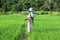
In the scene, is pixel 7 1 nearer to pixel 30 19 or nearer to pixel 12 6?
pixel 12 6

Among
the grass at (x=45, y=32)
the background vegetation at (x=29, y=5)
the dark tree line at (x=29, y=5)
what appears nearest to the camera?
the grass at (x=45, y=32)

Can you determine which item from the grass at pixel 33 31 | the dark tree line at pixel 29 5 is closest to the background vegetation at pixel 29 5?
the dark tree line at pixel 29 5

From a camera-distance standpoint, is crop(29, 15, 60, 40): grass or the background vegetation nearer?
crop(29, 15, 60, 40): grass

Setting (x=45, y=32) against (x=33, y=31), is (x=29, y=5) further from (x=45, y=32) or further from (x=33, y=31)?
(x=45, y=32)

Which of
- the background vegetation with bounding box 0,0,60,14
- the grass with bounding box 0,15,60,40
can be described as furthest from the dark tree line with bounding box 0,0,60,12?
the grass with bounding box 0,15,60,40

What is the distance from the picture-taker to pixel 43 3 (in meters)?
53.0

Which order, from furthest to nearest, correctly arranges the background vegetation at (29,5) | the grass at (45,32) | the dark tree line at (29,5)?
the dark tree line at (29,5) < the background vegetation at (29,5) < the grass at (45,32)

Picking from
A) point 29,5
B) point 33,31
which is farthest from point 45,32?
point 29,5

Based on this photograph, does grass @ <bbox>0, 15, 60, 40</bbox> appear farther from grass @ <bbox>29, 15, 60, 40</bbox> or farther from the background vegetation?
the background vegetation

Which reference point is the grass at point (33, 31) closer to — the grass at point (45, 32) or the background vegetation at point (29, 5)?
the grass at point (45, 32)

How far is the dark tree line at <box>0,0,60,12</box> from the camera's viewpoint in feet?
163

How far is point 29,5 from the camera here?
5272 cm

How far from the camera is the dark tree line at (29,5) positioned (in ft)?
163

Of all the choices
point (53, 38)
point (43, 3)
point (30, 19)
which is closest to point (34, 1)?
point (43, 3)
